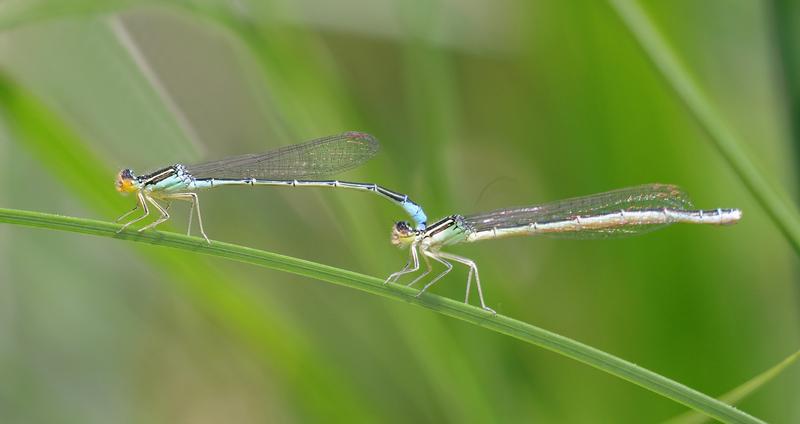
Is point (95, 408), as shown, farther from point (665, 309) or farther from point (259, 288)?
point (665, 309)

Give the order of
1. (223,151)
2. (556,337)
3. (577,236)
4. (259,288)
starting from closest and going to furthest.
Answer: (556,337), (577,236), (259,288), (223,151)

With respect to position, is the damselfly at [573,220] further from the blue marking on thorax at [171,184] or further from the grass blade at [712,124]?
the blue marking on thorax at [171,184]

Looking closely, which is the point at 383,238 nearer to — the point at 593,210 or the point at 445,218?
the point at 445,218

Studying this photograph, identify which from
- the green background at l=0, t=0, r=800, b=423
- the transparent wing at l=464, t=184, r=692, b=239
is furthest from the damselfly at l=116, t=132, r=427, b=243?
the transparent wing at l=464, t=184, r=692, b=239

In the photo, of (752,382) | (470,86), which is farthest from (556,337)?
(470,86)

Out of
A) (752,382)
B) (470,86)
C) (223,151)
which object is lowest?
(752,382)

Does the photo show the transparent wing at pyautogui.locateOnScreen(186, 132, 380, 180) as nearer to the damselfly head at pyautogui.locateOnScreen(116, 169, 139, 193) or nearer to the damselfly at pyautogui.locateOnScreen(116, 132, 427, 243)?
the damselfly at pyautogui.locateOnScreen(116, 132, 427, 243)

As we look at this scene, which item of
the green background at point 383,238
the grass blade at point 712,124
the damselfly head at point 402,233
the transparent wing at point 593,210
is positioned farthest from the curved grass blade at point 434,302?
the transparent wing at point 593,210
